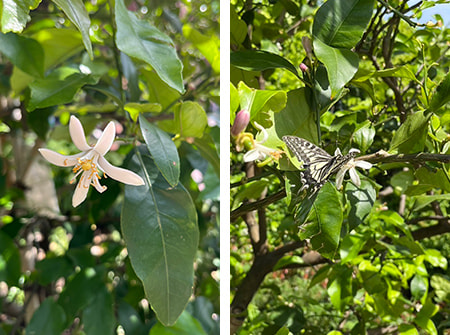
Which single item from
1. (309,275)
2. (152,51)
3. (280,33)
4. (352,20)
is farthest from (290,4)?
(309,275)

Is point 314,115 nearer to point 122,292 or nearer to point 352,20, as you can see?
point 352,20

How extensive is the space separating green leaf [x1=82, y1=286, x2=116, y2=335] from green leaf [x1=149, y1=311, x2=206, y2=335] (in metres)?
0.04

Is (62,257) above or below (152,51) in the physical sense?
below

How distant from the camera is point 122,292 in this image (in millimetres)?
469

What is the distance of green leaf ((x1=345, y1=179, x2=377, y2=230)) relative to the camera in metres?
0.37

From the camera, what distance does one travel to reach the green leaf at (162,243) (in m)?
0.28

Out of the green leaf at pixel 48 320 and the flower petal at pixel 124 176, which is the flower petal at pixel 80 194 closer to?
the flower petal at pixel 124 176

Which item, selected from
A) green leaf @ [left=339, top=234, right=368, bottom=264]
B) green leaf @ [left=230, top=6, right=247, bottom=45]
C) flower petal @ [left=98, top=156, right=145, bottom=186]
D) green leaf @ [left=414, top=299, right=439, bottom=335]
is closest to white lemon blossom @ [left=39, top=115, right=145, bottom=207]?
flower petal @ [left=98, top=156, right=145, bottom=186]

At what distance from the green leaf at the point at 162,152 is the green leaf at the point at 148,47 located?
0.15 feet

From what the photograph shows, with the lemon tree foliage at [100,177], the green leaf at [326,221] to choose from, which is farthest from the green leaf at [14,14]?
the green leaf at [326,221]

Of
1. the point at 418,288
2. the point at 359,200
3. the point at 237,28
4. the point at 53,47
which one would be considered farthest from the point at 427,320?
the point at 53,47

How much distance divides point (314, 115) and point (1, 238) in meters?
0.25

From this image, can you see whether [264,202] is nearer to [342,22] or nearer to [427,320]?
[342,22]

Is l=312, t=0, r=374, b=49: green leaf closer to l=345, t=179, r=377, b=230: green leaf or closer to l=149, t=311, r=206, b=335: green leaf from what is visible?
l=345, t=179, r=377, b=230: green leaf
